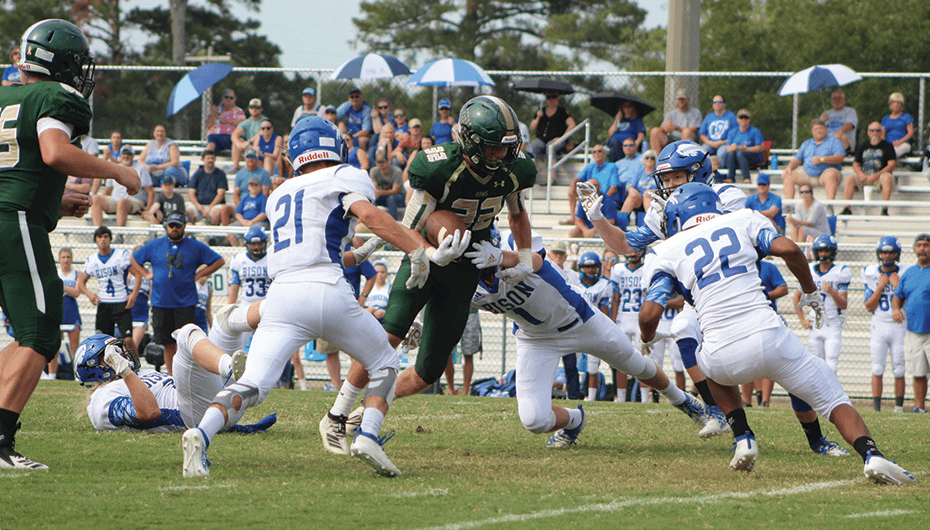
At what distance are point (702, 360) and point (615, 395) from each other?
6899 millimetres

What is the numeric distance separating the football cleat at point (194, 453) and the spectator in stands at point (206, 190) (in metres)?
10.9

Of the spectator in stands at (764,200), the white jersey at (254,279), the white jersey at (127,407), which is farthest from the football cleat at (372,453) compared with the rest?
the spectator in stands at (764,200)

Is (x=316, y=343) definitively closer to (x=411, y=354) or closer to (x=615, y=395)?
(x=411, y=354)

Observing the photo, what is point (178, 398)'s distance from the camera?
20.1 ft

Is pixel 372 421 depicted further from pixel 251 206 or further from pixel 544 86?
pixel 544 86

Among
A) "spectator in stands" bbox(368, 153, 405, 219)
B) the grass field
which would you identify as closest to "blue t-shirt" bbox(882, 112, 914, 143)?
"spectator in stands" bbox(368, 153, 405, 219)

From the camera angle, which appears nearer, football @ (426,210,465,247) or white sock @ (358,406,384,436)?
white sock @ (358,406,384,436)

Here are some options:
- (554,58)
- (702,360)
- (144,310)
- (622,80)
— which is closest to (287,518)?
(702,360)

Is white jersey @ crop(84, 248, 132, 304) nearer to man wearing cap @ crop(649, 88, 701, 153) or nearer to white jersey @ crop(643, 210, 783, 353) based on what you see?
man wearing cap @ crop(649, 88, 701, 153)

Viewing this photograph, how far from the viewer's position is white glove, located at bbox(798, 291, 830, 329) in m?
5.48

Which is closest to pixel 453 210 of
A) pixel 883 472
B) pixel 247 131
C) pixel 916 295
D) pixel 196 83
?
pixel 883 472

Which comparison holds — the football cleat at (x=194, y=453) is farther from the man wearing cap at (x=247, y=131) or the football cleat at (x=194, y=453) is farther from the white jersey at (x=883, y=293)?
the man wearing cap at (x=247, y=131)

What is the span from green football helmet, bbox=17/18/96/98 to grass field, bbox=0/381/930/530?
1.93 meters

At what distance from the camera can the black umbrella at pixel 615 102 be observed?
1480 centimetres
